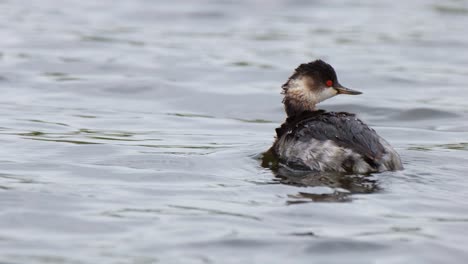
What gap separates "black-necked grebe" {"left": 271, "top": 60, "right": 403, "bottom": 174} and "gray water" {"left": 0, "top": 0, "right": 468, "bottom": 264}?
0.56 feet

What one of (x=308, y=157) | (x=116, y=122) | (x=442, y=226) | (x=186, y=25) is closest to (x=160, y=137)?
(x=116, y=122)

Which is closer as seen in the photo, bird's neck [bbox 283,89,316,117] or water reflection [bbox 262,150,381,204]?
water reflection [bbox 262,150,381,204]

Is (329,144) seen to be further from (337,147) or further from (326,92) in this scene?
(326,92)

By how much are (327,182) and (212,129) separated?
10.9 feet

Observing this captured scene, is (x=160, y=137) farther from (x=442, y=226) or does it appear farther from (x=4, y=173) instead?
(x=442, y=226)

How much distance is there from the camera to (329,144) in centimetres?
822

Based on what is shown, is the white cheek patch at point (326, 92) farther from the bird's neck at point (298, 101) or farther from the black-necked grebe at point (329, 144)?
the black-necked grebe at point (329, 144)

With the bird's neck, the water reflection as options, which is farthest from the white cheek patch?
the water reflection

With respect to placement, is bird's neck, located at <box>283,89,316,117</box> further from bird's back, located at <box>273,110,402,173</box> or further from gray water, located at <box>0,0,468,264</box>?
bird's back, located at <box>273,110,402,173</box>

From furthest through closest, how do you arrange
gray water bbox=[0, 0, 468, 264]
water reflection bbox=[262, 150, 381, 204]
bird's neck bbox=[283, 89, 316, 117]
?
1. bird's neck bbox=[283, 89, 316, 117]
2. water reflection bbox=[262, 150, 381, 204]
3. gray water bbox=[0, 0, 468, 264]

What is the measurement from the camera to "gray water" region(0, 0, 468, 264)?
20.9 ft

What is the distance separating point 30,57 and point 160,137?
555 centimetres

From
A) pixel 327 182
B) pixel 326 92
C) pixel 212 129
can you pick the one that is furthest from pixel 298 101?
pixel 212 129

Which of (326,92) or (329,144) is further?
(326,92)
